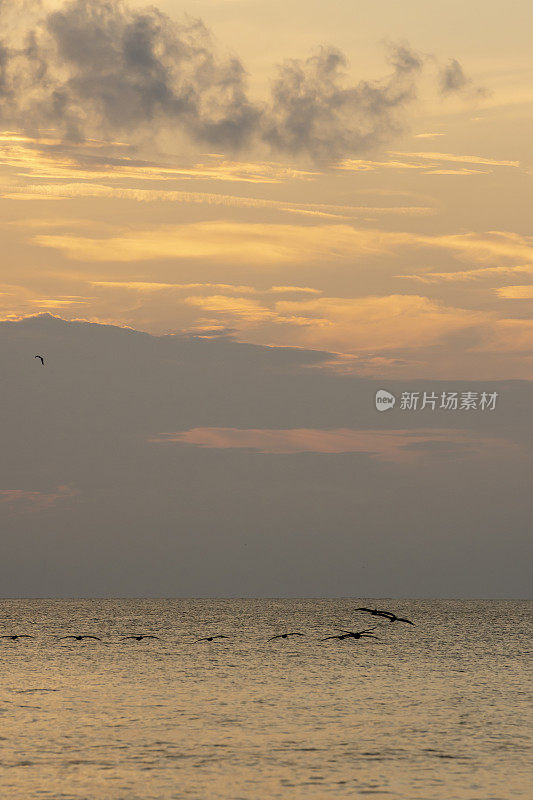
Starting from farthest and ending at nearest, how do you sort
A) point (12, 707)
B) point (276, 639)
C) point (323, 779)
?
1. point (276, 639)
2. point (12, 707)
3. point (323, 779)

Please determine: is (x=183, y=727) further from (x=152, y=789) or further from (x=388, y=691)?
(x=388, y=691)

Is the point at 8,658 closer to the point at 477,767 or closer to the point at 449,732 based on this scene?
the point at 449,732

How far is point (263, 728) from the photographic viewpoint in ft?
205

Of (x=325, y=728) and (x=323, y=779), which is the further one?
(x=325, y=728)

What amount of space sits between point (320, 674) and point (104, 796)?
2298 inches

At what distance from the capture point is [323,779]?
47000 millimetres

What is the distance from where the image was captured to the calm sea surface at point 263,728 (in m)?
46.2

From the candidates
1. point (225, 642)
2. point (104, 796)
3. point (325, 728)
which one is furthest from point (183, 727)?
point (225, 642)

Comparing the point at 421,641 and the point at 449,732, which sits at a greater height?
the point at 449,732

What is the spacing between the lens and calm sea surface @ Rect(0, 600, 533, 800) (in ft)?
152

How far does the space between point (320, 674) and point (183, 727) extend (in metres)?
39.0

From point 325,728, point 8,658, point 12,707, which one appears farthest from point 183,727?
point 8,658

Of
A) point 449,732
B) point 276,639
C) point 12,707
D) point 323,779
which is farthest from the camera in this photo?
point 276,639

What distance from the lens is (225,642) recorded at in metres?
160
